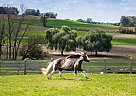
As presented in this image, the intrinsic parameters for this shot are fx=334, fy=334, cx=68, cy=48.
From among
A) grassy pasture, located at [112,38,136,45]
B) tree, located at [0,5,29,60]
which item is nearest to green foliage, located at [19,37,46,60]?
tree, located at [0,5,29,60]

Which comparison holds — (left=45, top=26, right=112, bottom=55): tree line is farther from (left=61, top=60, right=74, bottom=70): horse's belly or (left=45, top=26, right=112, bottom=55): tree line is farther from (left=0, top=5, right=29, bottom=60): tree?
(left=61, top=60, right=74, bottom=70): horse's belly

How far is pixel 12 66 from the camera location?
2809 centimetres

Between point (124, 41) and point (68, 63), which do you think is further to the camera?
point (124, 41)

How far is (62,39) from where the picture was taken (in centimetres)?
6894

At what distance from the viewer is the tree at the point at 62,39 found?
225ft

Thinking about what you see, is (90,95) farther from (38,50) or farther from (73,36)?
(73,36)

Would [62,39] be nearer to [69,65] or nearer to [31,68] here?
[31,68]

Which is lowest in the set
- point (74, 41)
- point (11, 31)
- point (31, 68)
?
point (74, 41)

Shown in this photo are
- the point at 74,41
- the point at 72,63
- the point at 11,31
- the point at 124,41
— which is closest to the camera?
the point at 72,63

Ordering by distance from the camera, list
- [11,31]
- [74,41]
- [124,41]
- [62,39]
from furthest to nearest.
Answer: [124,41] < [74,41] < [62,39] < [11,31]

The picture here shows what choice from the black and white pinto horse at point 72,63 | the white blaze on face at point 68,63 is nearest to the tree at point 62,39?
the black and white pinto horse at point 72,63

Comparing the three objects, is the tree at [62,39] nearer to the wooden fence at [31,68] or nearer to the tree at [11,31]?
the tree at [11,31]

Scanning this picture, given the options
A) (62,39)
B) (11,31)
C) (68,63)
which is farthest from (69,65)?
(62,39)

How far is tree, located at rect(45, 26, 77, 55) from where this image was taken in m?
68.6
